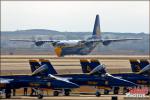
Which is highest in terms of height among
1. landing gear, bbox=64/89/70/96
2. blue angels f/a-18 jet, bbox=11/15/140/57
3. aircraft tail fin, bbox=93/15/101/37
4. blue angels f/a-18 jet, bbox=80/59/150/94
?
aircraft tail fin, bbox=93/15/101/37

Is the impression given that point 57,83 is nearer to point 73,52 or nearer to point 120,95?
point 120,95

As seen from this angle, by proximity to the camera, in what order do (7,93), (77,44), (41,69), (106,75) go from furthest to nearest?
1. (77,44)
2. (106,75)
3. (41,69)
4. (7,93)

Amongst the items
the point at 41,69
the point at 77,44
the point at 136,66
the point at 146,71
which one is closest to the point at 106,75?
the point at 146,71

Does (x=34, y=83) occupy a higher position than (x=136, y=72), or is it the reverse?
(x=136, y=72)

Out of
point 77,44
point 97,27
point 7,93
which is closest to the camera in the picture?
point 7,93

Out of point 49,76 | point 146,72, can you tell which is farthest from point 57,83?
point 146,72

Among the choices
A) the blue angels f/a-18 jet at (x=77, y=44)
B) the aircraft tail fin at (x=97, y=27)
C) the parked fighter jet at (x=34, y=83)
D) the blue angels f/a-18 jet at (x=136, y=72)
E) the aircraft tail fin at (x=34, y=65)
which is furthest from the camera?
the aircraft tail fin at (x=97, y=27)

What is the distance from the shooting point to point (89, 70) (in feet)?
230

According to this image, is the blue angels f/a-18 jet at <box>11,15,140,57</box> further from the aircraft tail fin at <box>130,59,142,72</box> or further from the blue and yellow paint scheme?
the blue and yellow paint scheme

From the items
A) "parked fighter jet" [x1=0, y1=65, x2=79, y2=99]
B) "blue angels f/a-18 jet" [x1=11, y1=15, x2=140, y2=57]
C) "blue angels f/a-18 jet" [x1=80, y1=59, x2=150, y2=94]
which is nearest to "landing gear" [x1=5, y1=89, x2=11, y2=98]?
"parked fighter jet" [x1=0, y1=65, x2=79, y2=99]

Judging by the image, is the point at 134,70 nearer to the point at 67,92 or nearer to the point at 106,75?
the point at 106,75

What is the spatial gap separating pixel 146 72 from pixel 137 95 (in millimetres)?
14342

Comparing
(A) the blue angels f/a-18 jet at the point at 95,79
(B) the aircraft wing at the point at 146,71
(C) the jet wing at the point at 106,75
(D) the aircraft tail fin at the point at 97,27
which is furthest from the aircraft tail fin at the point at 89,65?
(D) the aircraft tail fin at the point at 97,27

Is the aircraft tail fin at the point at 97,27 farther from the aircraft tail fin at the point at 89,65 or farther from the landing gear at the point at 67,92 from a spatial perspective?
the landing gear at the point at 67,92
